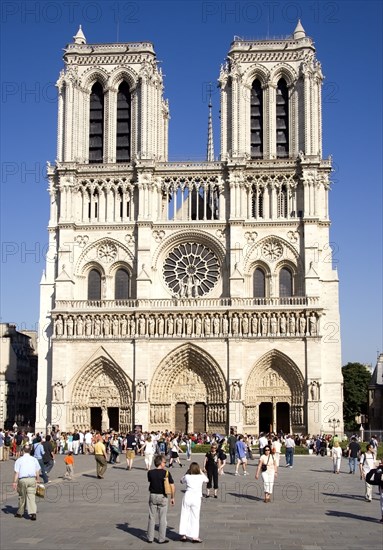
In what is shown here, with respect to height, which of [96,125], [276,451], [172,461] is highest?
[96,125]

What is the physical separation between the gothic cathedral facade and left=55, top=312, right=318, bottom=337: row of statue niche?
0.29 ft

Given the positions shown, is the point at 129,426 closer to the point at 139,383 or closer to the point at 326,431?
the point at 139,383

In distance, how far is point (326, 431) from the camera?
5275 centimetres

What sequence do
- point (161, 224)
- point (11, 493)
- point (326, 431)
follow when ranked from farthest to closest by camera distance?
point (161, 224) < point (326, 431) < point (11, 493)

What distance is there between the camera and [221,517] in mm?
19531

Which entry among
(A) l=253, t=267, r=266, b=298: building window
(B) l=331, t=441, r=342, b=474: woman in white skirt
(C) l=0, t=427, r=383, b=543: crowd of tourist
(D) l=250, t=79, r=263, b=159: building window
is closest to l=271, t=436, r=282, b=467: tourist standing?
(C) l=0, t=427, r=383, b=543: crowd of tourist

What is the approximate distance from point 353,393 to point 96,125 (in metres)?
38.9

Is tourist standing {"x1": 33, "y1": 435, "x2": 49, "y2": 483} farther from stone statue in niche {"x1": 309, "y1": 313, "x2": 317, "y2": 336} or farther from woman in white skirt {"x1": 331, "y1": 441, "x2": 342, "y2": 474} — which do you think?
stone statue in niche {"x1": 309, "y1": 313, "x2": 317, "y2": 336}

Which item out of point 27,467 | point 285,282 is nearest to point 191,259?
point 285,282

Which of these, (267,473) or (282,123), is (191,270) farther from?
(267,473)

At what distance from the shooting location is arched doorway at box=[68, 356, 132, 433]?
54.6 metres

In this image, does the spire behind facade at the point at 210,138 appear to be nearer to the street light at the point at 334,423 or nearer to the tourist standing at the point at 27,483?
the street light at the point at 334,423

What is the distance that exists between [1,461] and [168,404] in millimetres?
18603

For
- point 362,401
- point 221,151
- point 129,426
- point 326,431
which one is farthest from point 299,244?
point 362,401
